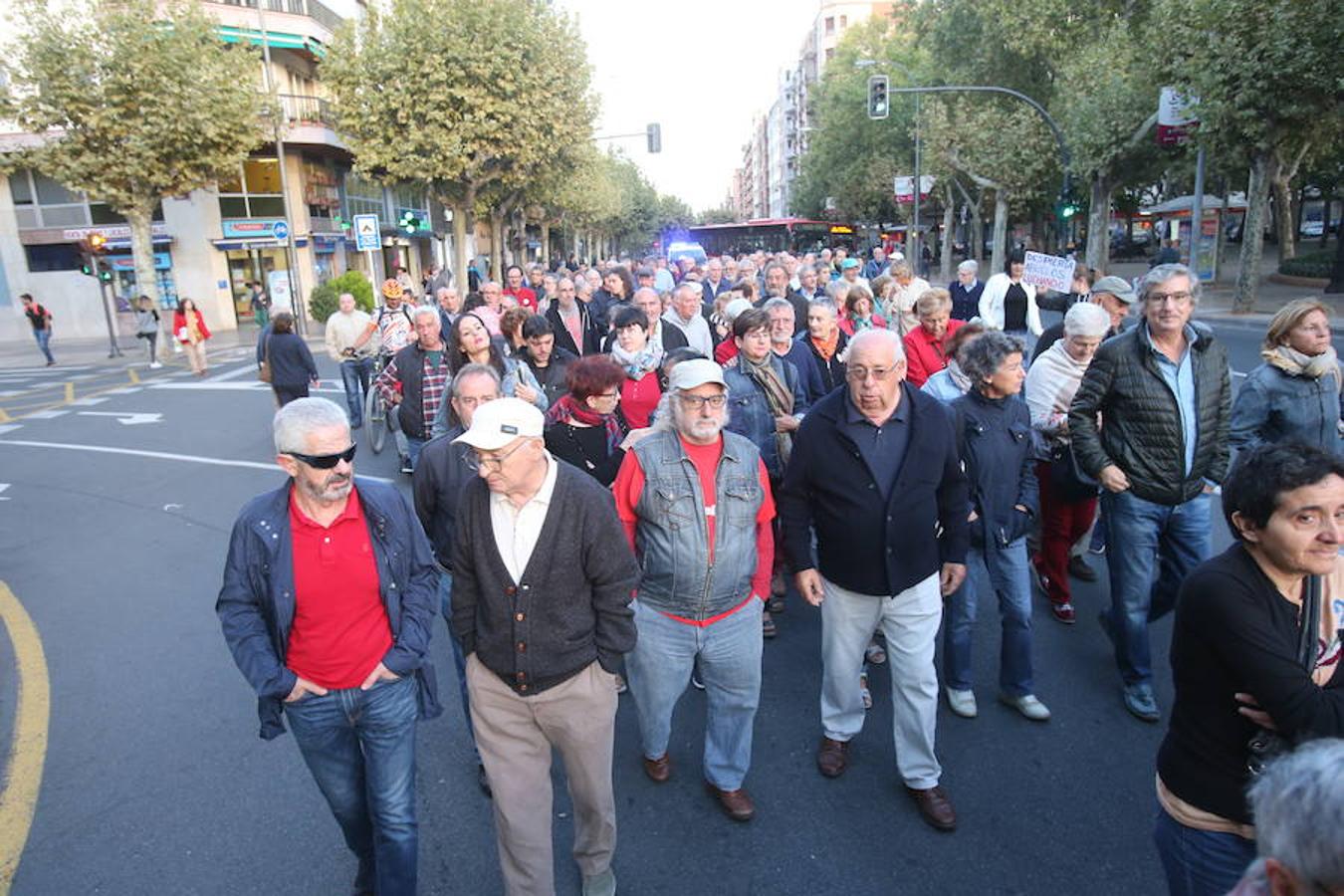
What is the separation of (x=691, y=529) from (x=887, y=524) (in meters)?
0.77

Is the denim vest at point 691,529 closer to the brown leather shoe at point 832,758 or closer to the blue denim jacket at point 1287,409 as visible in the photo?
the brown leather shoe at point 832,758

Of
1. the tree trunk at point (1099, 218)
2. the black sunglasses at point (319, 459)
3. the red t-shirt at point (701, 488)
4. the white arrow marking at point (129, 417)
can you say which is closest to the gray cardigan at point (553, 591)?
the black sunglasses at point (319, 459)

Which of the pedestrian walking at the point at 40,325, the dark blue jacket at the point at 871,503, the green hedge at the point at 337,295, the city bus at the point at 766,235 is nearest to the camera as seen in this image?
the dark blue jacket at the point at 871,503

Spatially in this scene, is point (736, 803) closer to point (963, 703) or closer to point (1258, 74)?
point (963, 703)

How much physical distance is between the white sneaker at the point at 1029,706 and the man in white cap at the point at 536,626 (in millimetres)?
2292

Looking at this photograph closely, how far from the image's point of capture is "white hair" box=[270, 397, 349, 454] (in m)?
2.59

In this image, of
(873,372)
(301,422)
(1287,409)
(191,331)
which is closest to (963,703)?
(873,372)

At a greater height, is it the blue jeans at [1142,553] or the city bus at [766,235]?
the city bus at [766,235]

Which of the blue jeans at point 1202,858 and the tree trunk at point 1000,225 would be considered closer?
the blue jeans at point 1202,858

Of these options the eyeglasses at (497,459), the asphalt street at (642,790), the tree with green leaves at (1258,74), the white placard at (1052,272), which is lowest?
the asphalt street at (642,790)

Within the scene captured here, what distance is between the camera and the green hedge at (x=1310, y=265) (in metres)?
27.1

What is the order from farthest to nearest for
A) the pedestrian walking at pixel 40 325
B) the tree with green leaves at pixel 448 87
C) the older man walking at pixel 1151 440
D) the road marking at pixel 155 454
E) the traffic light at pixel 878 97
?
the tree with green leaves at pixel 448 87 < the traffic light at pixel 878 97 < the pedestrian walking at pixel 40 325 < the road marking at pixel 155 454 < the older man walking at pixel 1151 440

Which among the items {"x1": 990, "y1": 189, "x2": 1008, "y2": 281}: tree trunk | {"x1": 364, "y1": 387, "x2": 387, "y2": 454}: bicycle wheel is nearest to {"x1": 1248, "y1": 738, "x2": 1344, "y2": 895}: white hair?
{"x1": 364, "y1": 387, "x2": 387, "y2": 454}: bicycle wheel

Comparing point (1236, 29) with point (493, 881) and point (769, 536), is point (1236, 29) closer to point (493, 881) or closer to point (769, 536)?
point (769, 536)
